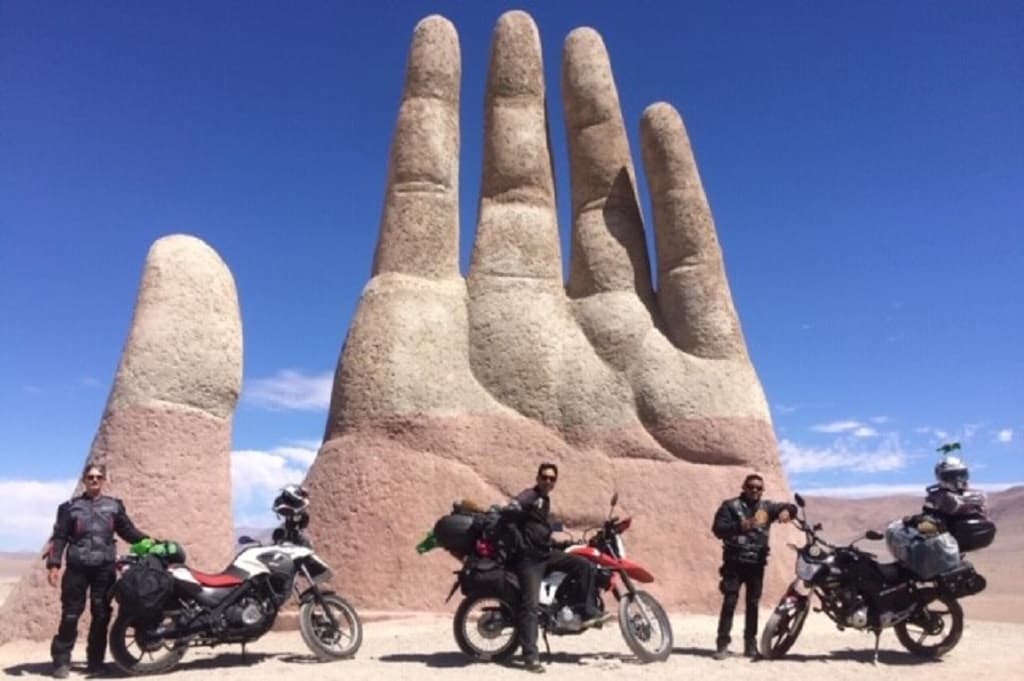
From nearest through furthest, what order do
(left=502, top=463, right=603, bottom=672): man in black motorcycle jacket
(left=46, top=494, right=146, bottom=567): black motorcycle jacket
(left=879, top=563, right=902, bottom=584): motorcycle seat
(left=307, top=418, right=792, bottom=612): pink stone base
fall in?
(left=502, top=463, right=603, bottom=672): man in black motorcycle jacket
(left=46, top=494, right=146, bottom=567): black motorcycle jacket
(left=879, top=563, right=902, bottom=584): motorcycle seat
(left=307, top=418, right=792, bottom=612): pink stone base

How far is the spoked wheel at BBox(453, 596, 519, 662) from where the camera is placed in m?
8.21

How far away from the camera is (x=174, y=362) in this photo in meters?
11.2

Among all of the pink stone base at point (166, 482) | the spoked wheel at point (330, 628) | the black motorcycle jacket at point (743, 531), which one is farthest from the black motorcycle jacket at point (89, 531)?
the black motorcycle jacket at point (743, 531)

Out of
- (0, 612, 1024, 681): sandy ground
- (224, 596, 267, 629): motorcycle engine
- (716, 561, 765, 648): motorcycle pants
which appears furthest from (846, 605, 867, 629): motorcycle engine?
(224, 596, 267, 629): motorcycle engine

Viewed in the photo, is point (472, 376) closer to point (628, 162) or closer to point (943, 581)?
point (628, 162)

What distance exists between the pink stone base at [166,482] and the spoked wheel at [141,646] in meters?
2.84

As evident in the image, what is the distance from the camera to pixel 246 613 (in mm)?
8242

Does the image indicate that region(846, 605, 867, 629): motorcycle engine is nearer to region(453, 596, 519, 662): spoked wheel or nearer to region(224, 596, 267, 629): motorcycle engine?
region(453, 596, 519, 662): spoked wheel

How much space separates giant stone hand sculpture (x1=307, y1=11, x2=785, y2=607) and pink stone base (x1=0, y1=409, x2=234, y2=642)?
223 centimetres

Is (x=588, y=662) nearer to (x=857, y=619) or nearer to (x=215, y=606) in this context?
(x=857, y=619)

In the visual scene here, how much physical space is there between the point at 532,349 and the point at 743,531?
6.52 m

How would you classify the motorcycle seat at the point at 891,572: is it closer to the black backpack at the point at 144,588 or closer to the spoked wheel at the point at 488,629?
the spoked wheel at the point at 488,629

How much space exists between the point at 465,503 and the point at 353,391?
580 centimetres

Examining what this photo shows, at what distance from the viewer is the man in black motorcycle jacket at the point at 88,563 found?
8031mm
